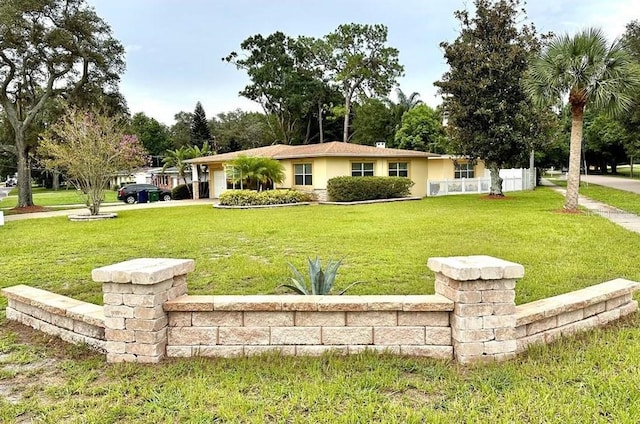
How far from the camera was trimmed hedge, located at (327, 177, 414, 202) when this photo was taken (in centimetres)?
2036

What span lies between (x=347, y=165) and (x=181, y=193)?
38.8 feet

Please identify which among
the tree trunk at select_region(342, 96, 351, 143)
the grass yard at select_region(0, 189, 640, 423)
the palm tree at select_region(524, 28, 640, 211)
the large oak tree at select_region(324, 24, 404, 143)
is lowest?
the grass yard at select_region(0, 189, 640, 423)

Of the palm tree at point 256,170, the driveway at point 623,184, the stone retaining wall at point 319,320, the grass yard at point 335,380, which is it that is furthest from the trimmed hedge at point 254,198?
the driveway at point 623,184

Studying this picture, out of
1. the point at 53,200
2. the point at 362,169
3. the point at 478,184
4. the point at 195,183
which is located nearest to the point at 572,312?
the point at 362,169

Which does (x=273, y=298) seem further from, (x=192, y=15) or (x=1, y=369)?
(x=192, y=15)

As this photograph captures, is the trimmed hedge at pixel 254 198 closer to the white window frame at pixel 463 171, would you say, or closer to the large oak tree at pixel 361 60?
the white window frame at pixel 463 171

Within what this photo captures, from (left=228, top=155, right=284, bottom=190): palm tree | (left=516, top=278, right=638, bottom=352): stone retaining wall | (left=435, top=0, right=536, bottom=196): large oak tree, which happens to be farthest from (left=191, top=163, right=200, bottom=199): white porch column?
(left=516, top=278, right=638, bottom=352): stone retaining wall

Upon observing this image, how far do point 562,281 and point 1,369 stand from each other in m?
5.76

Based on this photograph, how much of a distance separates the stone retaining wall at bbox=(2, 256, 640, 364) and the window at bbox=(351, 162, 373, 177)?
737 inches

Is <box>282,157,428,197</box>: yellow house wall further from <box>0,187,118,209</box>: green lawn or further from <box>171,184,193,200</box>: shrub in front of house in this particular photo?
<box>0,187,118,209</box>: green lawn

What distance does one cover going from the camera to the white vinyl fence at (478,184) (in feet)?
78.5

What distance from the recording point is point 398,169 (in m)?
23.5

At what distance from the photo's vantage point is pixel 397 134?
115 ft

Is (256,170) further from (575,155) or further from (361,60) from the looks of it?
(361,60)
